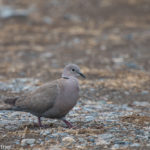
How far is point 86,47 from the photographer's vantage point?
53.8ft

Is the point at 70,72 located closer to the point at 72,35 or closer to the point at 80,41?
the point at 80,41

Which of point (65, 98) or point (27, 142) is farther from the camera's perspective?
point (65, 98)

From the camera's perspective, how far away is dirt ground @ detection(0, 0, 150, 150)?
10.4 meters

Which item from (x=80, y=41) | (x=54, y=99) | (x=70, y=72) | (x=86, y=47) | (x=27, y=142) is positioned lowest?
(x=27, y=142)

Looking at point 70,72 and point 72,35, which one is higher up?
point 72,35

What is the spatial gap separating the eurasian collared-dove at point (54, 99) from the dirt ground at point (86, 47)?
34 centimetres

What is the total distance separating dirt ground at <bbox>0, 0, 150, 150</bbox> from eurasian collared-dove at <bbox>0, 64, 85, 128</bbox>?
342 mm

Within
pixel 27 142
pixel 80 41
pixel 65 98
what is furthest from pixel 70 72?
pixel 80 41

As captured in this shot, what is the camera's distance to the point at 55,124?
7102 millimetres

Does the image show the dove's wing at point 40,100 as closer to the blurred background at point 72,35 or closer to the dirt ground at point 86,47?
the dirt ground at point 86,47

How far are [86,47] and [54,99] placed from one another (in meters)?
10.1

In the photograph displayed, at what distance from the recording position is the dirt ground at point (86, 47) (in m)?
10.4

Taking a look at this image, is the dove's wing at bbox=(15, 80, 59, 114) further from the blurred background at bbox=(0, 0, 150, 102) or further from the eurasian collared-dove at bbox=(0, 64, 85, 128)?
the blurred background at bbox=(0, 0, 150, 102)

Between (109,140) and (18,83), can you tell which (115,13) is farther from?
(109,140)
